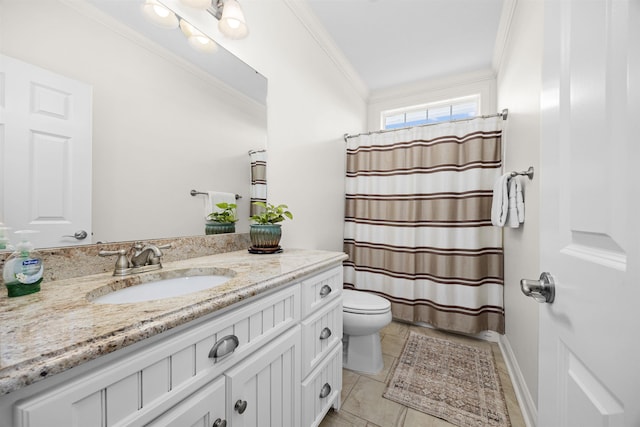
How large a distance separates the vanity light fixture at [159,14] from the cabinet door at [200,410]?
1.35 meters

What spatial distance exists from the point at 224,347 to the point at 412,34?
2.52 metres

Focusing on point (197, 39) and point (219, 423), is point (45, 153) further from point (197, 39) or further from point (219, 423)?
point (219, 423)

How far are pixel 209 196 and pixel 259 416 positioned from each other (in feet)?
3.07

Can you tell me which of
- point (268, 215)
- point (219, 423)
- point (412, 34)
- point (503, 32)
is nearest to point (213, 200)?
point (268, 215)

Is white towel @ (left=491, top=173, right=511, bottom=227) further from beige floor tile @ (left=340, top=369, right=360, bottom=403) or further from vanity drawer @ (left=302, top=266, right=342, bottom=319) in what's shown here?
beige floor tile @ (left=340, top=369, right=360, bottom=403)

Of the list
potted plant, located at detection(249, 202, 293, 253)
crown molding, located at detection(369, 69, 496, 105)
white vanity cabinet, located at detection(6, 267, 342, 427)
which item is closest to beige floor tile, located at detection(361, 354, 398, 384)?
white vanity cabinet, located at detection(6, 267, 342, 427)

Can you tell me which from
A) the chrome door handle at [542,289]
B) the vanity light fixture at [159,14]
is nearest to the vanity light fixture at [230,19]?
the vanity light fixture at [159,14]

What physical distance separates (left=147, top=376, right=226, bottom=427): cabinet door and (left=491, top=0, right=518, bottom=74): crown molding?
2.66m

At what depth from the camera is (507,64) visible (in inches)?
78.7

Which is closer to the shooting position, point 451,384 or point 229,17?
point 229,17

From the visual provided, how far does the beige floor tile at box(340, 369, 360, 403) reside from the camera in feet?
4.89

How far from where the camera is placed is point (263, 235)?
1.34 m

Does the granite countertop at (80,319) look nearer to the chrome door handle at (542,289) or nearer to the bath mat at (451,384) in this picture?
the chrome door handle at (542,289)

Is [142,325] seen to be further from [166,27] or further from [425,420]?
[425,420]
